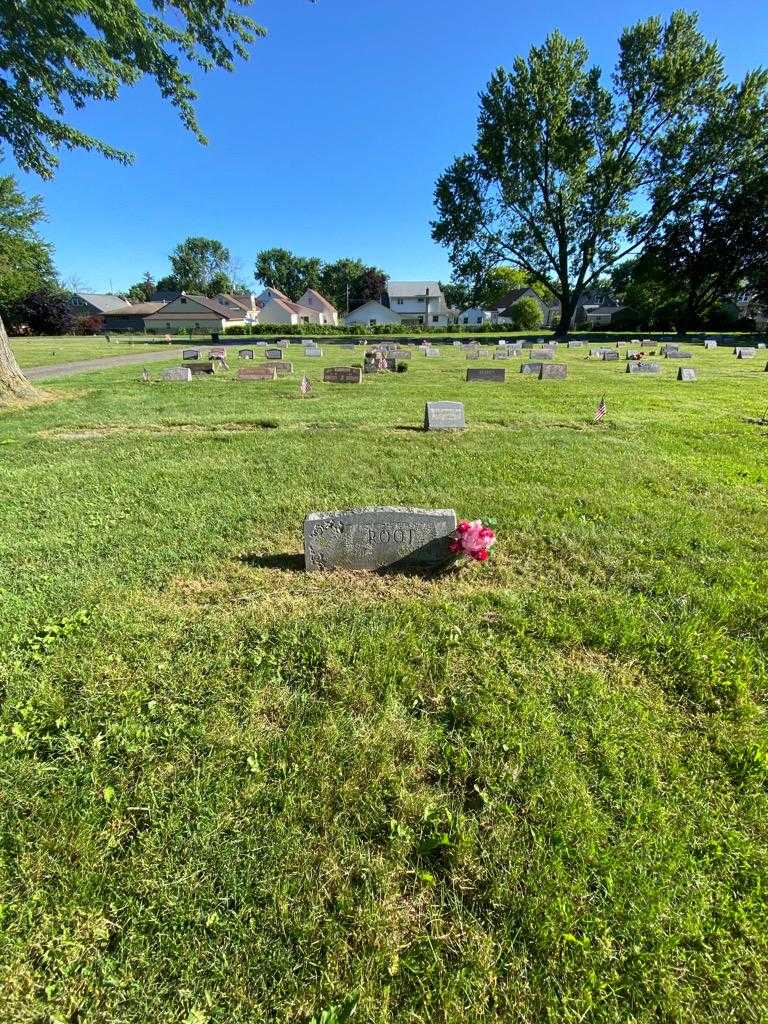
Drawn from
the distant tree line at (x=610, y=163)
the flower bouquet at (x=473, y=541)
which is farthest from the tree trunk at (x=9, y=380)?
the distant tree line at (x=610, y=163)

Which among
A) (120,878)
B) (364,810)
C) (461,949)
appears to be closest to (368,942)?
(461,949)

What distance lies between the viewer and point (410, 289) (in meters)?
72.4

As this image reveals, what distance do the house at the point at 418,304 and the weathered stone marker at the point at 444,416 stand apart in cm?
6921

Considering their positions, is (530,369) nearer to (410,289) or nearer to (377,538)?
(377,538)

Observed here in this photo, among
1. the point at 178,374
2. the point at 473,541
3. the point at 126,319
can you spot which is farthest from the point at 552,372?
the point at 126,319

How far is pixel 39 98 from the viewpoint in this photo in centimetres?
989

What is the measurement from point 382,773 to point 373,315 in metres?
74.7

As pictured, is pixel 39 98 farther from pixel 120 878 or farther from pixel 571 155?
pixel 571 155

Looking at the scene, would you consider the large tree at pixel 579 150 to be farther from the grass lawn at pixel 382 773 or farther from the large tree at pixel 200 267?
the large tree at pixel 200 267

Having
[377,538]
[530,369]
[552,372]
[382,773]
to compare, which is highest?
[530,369]

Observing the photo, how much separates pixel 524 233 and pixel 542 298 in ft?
133

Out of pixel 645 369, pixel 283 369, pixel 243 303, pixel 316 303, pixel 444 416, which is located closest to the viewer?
pixel 444 416

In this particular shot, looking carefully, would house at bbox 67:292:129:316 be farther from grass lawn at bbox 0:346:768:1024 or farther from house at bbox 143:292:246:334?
grass lawn at bbox 0:346:768:1024

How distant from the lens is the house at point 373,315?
228ft
